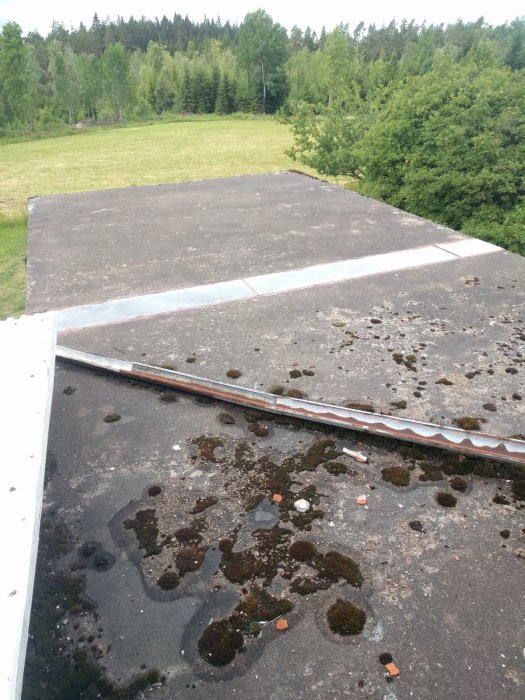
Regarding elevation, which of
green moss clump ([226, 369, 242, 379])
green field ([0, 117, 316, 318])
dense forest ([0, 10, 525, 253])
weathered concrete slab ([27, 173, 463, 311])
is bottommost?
green field ([0, 117, 316, 318])

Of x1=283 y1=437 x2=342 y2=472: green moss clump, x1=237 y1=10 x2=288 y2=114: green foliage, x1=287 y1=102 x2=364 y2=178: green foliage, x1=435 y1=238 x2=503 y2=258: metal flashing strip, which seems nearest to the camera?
x1=283 y1=437 x2=342 y2=472: green moss clump

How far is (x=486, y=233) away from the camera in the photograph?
9773 mm

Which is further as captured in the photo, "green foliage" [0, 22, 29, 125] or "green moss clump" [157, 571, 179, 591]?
"green foliage" [0, 22, 29, 125]

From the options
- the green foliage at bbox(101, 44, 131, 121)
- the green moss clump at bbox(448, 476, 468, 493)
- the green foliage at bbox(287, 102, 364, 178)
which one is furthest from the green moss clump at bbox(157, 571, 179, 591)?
the green foliage at bbox(101, 44, 131, 121)

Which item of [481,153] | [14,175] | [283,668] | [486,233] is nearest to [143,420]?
[283,668]

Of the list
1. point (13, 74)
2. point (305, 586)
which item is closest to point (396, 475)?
point (305, 586)

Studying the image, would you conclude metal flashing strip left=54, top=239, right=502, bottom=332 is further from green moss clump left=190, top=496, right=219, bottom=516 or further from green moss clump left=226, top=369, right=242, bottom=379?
green moss clump left=190, top=496, right=219, bottom=516

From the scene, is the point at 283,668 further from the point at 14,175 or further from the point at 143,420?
the point at 14,175

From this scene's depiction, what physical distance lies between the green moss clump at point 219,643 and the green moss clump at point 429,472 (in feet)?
3.97

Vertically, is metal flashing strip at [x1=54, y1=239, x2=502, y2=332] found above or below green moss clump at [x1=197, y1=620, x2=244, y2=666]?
above

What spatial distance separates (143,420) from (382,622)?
5.80 ft

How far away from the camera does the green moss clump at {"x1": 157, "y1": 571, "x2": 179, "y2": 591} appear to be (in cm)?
198

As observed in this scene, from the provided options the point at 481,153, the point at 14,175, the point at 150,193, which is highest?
the point at 481,153

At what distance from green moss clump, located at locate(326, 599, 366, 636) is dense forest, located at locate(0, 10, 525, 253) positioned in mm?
9212
